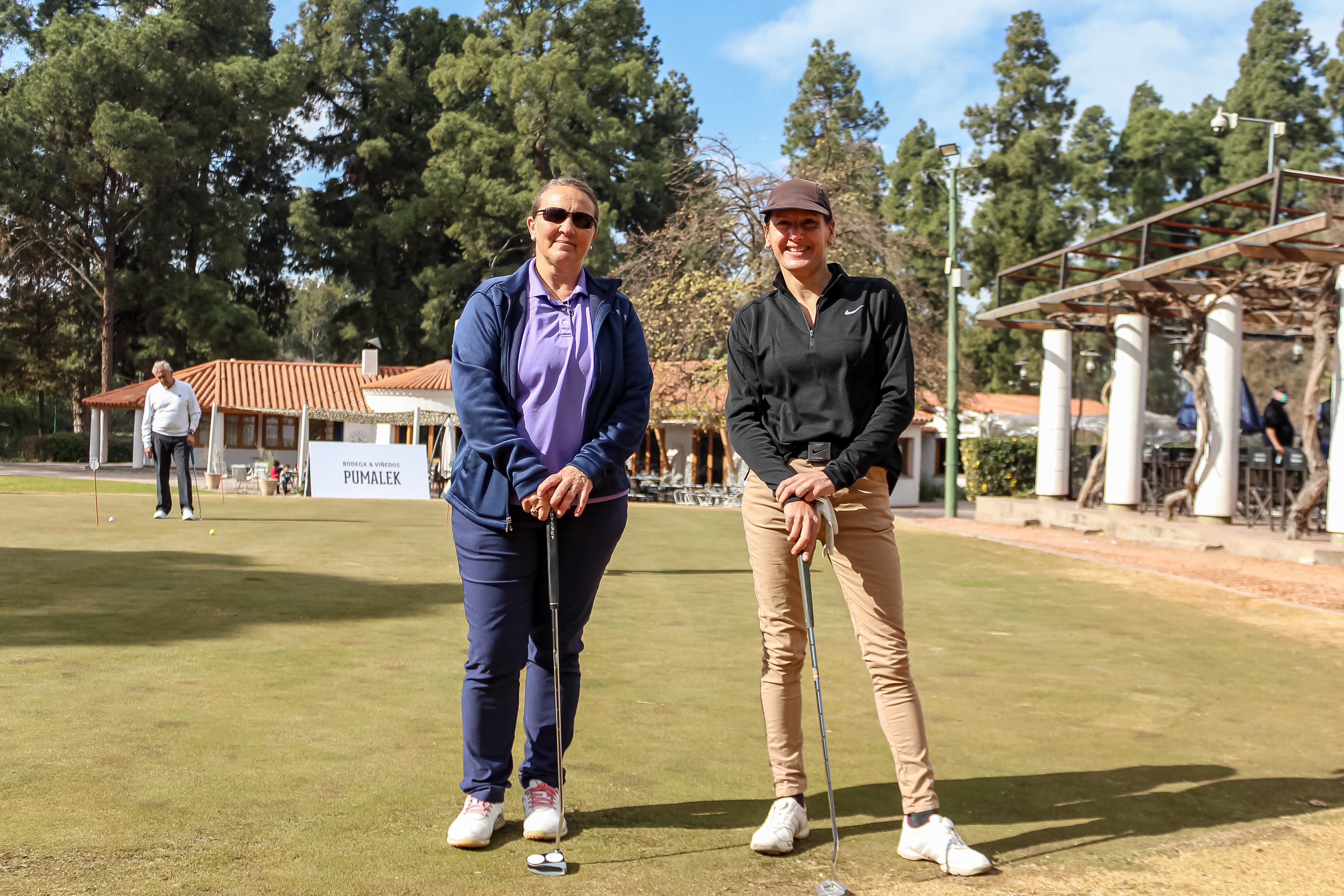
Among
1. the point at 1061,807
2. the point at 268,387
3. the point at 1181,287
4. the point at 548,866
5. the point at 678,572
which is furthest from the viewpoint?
the point at 268,387

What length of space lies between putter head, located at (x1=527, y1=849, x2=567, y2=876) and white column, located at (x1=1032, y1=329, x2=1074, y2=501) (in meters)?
20.5

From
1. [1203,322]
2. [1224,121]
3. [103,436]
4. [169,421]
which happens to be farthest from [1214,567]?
[103,436]

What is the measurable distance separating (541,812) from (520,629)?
0.56 metres

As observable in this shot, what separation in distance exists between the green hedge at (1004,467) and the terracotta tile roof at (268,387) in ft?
86.1

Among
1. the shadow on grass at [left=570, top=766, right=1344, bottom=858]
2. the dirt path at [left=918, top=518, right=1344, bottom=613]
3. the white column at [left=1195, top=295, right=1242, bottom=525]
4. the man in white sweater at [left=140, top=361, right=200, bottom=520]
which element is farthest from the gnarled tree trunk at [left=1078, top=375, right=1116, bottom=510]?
the shadow on grass at [left=570, top=766, right=1344, bottom=858]

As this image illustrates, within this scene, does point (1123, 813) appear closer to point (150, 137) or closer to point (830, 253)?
point (830, 253)

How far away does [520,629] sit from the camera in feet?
12.8

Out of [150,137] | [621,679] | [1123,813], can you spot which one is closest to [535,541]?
[1123,813]

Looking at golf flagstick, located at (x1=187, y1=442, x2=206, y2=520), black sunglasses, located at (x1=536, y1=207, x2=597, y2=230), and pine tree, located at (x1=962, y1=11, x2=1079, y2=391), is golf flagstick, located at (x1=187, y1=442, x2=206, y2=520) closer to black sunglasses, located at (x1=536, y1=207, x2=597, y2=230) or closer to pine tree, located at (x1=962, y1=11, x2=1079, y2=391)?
black sunglasses, located at (x1=536, y1=207, x2=597, y2=230)

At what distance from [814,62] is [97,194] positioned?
31452mm

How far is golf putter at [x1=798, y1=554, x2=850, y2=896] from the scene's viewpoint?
3.33 meters

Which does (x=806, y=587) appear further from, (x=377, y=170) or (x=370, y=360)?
(x=377, y=170)

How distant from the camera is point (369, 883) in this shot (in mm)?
3256

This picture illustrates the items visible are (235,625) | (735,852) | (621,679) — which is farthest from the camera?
(235,625)
